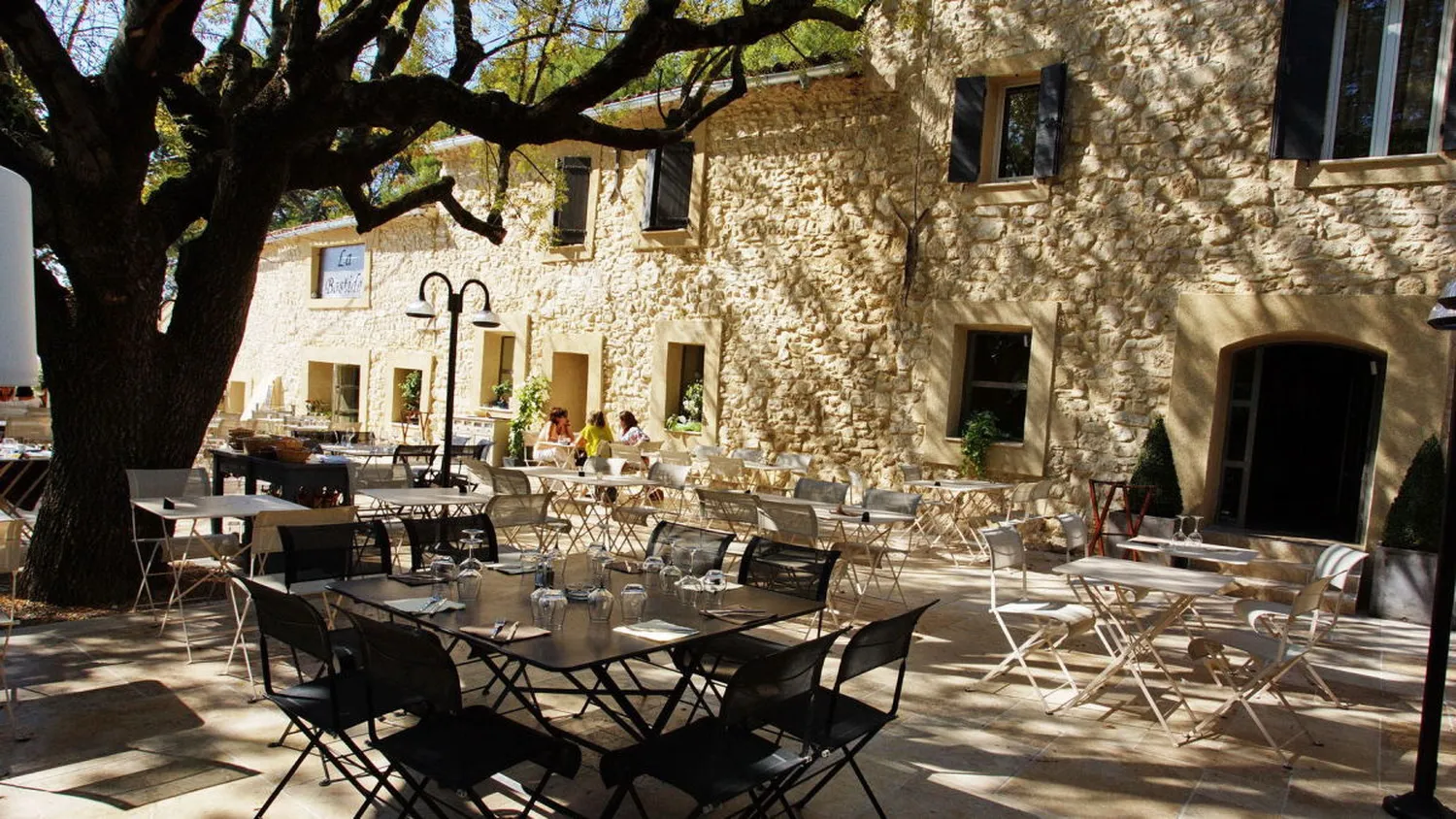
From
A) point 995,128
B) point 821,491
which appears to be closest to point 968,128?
point 995,128

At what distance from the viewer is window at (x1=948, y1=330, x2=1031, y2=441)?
9.85m

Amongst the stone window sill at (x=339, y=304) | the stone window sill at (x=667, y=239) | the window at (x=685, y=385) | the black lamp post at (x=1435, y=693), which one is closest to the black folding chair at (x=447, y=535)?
the black lamp post at (x=1435, y=693)

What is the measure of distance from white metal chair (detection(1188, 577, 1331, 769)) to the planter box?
10.6 feet

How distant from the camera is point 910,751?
3928 millimetres

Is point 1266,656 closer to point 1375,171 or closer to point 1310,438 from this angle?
point 1375,171

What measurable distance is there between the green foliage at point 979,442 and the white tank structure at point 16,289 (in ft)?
29.9

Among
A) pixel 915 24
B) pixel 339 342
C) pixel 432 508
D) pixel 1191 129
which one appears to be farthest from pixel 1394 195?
pixel 339 342

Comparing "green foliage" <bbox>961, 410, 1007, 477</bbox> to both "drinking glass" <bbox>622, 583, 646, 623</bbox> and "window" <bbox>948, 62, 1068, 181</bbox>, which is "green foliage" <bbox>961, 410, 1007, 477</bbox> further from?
"drinking glass" <bbox>622, 583, 646, 623</bbox>

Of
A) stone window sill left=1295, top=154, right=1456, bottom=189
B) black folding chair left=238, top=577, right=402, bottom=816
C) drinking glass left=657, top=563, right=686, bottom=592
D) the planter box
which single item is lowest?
the planter box

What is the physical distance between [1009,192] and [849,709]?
7.59m

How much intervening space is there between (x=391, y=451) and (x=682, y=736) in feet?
25.6

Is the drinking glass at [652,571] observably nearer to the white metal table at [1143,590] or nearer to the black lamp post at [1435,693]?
the white metal table at [1143,590]

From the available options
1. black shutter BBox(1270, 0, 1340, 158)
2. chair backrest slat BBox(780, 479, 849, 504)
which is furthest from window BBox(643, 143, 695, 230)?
black shutter BBox(1270, 0, 1340, 158)

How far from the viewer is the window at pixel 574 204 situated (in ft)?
44.8
